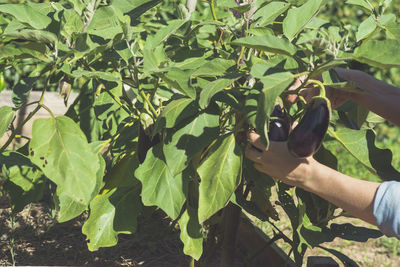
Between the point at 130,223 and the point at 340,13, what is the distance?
3.70m

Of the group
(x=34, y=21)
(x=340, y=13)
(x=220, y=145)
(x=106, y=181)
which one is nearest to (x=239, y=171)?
(x=220, y=145)

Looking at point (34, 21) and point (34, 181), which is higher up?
point (34, 21)

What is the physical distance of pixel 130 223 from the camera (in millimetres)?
1464

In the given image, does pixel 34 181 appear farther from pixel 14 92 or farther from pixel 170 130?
pixel 170 130

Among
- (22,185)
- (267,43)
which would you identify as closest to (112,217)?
(22,185)

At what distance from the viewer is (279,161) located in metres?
1.29

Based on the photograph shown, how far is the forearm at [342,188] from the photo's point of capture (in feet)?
4.41

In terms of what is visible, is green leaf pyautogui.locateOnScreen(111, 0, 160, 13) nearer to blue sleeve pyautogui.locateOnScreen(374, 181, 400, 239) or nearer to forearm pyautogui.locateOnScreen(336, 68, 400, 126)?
forearm pyautogui.locateOnScreen(336, 68, 400, 126)

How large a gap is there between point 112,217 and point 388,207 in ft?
2.39

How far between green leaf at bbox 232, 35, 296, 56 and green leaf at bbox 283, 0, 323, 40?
166 mm

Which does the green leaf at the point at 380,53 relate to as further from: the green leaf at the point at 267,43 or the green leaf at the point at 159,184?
the green leaf at the point at 159,184

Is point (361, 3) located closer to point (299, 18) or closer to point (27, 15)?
point (299, 18)

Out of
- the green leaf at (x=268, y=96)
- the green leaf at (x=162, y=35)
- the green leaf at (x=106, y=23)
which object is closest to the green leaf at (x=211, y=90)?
the green leaf at (x=268, y=96)

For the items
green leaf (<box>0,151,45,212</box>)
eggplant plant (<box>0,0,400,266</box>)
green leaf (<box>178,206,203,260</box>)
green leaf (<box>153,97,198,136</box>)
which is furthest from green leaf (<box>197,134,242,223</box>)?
green leaf (<box>0,151,45,212</box>)
